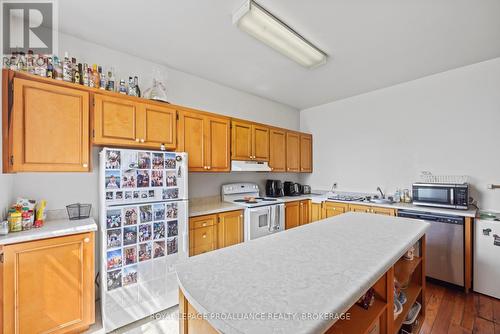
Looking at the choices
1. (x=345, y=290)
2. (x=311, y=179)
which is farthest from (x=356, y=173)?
(x=345, y=290)

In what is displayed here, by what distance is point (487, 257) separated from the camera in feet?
7.01

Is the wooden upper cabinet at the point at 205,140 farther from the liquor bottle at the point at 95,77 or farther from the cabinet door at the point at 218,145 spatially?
the liquor bottle at the point at 95,77

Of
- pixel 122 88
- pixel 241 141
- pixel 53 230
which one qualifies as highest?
pixel 122 88

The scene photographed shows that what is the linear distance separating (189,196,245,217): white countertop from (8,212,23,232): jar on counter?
128 cm

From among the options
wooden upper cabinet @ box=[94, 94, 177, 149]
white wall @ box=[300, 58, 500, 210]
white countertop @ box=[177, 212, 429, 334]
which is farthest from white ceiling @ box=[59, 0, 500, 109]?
white countertop @ box=[177, 212, 429, 334]

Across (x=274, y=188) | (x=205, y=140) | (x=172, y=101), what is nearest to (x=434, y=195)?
(x=274, y=188)

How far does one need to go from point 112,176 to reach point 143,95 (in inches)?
42.0

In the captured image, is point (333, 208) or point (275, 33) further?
point (333, 208)

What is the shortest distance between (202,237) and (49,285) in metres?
1.24

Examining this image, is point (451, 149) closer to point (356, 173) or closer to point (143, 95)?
point (356, 173)

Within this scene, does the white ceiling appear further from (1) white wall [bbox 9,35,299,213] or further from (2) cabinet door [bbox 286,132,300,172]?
(2) cabinet door [bbox 286,132,300,172]

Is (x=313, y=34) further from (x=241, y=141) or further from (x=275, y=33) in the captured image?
(x=241, y=141)

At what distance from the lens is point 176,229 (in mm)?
2025

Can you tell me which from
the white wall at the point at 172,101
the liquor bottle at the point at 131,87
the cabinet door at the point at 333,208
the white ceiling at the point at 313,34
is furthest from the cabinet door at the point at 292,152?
the liquor bottle at the point at 131,87
